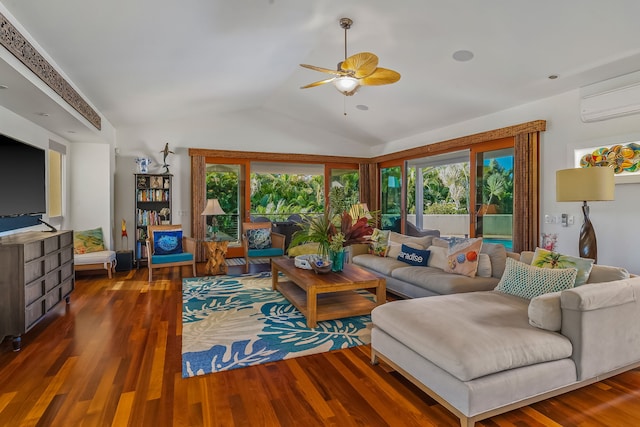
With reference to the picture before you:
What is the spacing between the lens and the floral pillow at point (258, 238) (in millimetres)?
6078

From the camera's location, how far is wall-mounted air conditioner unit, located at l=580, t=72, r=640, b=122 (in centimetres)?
Answer: 358

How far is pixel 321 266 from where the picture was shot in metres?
3.77

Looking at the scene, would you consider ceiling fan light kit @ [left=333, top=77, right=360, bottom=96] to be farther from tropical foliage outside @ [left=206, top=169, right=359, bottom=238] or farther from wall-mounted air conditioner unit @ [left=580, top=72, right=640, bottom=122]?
tropical foliage outside @ [left=206, top=169, right=359, bottom=238]

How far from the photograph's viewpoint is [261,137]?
743 centimetres

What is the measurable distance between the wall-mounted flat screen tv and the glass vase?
10.6 ft

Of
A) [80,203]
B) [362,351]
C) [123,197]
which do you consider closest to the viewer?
[362,351]

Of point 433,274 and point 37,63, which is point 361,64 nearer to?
point 433,274

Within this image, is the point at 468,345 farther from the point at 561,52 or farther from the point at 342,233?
the point at 561,52

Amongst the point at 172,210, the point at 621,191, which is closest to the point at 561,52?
the point at 621,191

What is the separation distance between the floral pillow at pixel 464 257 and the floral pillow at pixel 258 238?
321 centimetres

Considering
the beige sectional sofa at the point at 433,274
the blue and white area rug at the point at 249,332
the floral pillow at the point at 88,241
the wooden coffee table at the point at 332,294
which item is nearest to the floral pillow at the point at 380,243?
the beige sectional sofa at the point at 433,274

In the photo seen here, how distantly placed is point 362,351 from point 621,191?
3378mm

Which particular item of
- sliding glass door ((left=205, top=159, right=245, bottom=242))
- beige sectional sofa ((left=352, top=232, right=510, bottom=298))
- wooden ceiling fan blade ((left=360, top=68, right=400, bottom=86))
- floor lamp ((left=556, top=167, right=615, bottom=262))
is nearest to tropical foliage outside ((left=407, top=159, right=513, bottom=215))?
beige sectional sofa ((left=352, top=232, right=510, bottom=298))

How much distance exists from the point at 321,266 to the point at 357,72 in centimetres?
200
